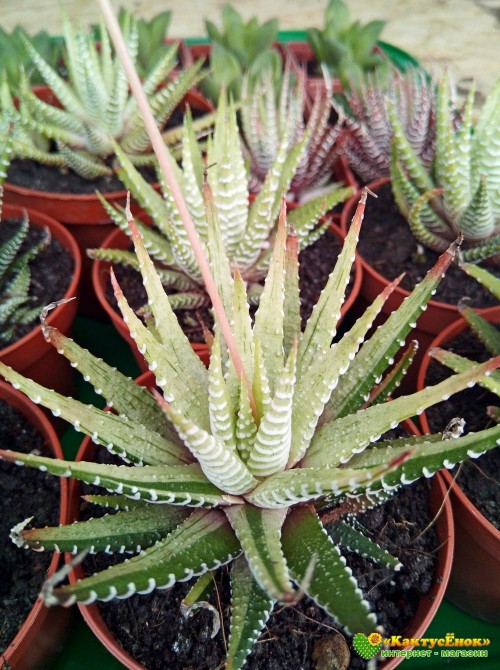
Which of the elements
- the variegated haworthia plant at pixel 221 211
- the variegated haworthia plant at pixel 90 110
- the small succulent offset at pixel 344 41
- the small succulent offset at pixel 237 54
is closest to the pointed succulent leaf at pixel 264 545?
the variegated haworthia plant at pixel 221 211

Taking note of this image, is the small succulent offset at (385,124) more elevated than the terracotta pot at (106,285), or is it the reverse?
the small succulent offset at (385,124)

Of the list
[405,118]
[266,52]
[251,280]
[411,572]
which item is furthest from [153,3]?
[411,572]

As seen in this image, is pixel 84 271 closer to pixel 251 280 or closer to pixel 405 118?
pixel 251 280

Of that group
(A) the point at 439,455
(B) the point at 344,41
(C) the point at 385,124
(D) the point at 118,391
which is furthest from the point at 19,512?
(B) the point at 344,41

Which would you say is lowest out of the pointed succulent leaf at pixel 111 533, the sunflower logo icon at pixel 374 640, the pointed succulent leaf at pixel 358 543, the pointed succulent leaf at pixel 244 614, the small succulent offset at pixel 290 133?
the sunflower logo icon at pixel 374 640

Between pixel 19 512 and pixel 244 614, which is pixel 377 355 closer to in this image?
pixel 244 614

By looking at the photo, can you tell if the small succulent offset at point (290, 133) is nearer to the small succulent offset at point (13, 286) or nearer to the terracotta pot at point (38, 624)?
the small succulent offset at point (13, 286)
